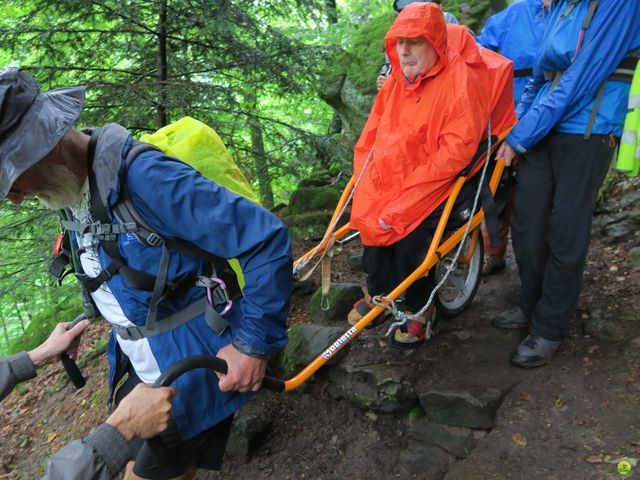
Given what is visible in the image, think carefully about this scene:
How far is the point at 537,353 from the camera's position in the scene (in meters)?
3.58

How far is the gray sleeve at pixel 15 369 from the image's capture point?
8.13 ft

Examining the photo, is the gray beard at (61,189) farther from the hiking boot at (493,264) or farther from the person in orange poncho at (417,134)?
the hiking boot at (493,264)

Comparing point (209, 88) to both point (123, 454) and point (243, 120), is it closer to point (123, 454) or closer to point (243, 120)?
point (243, 120)

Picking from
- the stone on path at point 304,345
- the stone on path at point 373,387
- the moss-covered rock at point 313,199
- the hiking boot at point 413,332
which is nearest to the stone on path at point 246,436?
the stone on path at point 304,345

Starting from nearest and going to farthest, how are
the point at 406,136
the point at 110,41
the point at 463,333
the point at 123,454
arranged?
the point at 123,454
the point at 406,136
the point at 463,333
the point at 110,41

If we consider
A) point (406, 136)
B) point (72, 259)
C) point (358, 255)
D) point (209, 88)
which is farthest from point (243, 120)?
point (72, 259)

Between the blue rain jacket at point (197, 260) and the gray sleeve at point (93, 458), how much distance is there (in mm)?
A: 389

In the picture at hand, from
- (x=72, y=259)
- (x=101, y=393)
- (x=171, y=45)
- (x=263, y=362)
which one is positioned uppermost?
(x=171, y=45)

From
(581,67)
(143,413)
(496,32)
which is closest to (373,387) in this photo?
(143,413)

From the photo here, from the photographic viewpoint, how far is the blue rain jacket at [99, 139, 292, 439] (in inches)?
72.6

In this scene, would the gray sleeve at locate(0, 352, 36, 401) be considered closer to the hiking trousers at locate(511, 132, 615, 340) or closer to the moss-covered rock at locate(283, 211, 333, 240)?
the hiking trousers at locate(511, 132, 615, 340)

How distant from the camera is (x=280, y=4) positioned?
5.94 metres

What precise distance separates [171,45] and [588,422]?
5.67m

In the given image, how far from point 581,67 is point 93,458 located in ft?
10.7
